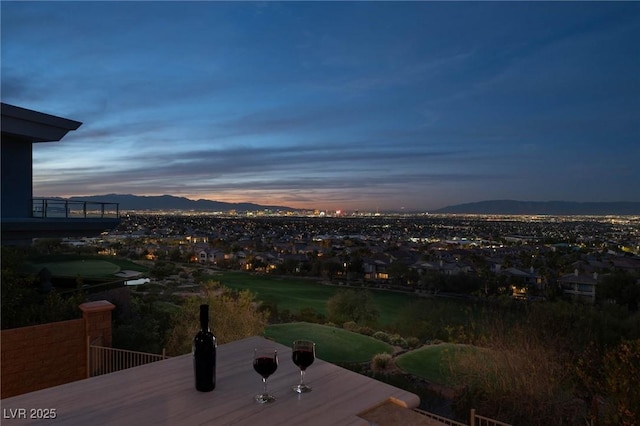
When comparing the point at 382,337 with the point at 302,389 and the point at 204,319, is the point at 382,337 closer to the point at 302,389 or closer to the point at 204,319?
the point at 302,389

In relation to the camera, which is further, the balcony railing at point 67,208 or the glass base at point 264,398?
the balcony railing at point 67,208

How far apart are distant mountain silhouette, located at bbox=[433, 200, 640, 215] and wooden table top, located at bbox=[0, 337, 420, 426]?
72627 mm

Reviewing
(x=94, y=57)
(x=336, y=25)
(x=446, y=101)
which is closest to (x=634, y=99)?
(x=446, y=101)

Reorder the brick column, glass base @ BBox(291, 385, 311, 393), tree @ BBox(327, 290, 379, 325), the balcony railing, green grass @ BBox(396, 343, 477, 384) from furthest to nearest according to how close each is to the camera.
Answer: tree @ BBox(327, 290, 379, 325), green grass @ BBox(396, 343, 477, 384), the balcony railing, the brick column, glass base @ BBox(291, 385, 311, 393)

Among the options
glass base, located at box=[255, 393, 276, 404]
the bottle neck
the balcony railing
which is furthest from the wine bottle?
the balcony railing

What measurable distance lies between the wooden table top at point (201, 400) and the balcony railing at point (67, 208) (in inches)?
402

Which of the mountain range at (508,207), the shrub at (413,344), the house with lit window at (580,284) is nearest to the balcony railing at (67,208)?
the shrub at (413,344)

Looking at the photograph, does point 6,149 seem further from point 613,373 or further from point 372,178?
point 372,178

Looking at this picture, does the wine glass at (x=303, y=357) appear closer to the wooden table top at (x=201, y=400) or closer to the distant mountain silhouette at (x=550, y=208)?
the wooden table top at (x=201, y=400)

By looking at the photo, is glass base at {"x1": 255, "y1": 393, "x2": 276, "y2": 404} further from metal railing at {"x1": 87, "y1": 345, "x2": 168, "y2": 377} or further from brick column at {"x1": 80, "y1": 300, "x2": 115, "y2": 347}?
brick column at {"x1": 80, "y1": 300, "x2": 115, "y2": 347}

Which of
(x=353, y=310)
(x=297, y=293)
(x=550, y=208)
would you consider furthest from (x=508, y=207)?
(x=353, y=310)

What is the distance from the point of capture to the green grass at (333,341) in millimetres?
12930

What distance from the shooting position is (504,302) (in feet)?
61.8

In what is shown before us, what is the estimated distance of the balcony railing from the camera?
33.9 feet
